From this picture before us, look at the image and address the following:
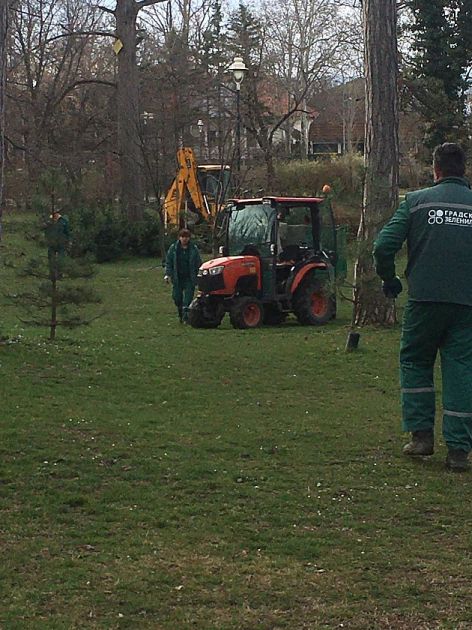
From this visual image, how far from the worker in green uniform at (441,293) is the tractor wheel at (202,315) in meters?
11.1

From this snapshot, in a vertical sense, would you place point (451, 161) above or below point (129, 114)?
below

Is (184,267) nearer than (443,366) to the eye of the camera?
No

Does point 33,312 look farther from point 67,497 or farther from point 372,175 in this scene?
point 67,497

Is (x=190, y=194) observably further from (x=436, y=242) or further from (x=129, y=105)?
(x=436, y=242)

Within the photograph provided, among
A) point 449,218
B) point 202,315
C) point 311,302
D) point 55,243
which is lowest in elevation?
point 202,315

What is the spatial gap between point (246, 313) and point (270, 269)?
2.91 ft

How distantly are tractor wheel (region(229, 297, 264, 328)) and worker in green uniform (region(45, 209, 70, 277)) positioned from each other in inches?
193

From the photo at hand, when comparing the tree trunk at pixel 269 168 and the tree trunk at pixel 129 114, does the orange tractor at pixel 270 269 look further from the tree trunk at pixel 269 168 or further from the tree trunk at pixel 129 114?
the tree trunk at pixel 269 168

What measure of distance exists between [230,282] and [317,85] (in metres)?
59.9

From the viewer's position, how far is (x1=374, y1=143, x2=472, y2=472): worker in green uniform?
7188 millimetres

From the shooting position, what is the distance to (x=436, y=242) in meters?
7.18

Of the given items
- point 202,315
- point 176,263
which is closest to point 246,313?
point 202,315

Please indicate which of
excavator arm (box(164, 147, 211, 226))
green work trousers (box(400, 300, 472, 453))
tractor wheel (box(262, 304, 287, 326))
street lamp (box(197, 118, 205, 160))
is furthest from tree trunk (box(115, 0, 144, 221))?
green work trousers (box(400, 300, 472, 453))

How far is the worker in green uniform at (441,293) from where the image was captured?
23.6ft
